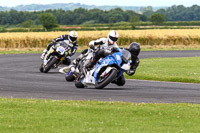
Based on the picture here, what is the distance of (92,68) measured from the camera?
15766mm

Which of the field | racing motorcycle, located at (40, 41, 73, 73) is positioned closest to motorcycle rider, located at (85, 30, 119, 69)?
racing motorcycle, located at (40, 41, 73, 73)

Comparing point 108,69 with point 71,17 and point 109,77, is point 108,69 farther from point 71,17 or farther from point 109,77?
point 71,17

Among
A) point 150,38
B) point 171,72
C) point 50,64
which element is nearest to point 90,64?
point 50,64

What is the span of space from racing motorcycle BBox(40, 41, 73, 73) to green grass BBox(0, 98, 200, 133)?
28.8ft

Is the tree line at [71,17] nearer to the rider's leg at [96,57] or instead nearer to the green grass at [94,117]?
the rider's leg at [96,57]

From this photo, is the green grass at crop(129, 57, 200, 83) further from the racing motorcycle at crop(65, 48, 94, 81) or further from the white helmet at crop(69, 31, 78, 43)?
the racing motorcycle at crop(65, 48, 94, 81)

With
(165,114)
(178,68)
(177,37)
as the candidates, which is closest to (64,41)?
(178,68)

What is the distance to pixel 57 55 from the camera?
71.6 ft

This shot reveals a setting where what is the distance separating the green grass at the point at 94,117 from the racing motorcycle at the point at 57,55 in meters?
8.78

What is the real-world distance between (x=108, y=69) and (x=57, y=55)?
705 centimetres

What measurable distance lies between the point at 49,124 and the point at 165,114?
2.71m

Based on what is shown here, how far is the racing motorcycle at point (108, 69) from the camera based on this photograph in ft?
49.6

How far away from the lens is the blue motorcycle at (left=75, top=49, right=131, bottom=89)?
1512 cm

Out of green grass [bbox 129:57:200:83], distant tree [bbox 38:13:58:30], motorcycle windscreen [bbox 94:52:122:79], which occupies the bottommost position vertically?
distant tree [bbox 38:13:58:30]
